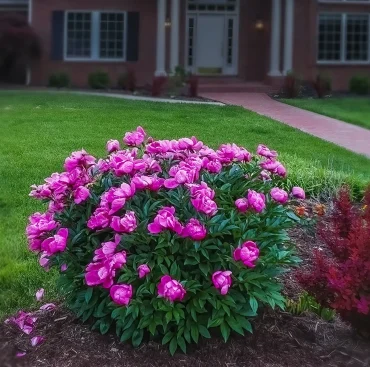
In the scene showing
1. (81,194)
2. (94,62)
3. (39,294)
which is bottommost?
(39,294)

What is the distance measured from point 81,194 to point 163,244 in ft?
1.91

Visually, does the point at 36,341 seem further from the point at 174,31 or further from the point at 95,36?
the point at 95,36

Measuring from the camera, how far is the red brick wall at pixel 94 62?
23.0 meters

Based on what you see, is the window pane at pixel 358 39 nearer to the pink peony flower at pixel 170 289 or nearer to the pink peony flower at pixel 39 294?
the pink peony flower at pixel 39 294

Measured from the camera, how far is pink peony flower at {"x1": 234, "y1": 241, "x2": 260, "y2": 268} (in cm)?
387

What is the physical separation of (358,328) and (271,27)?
2005 cm

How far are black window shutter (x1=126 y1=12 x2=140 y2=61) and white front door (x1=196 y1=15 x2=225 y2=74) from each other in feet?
6.93

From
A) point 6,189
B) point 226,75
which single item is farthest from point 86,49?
point 6,189

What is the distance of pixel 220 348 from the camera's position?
13.5ft

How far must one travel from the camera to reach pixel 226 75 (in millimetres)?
24391

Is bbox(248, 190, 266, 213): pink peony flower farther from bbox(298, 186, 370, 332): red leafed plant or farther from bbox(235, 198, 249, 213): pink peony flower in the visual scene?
bbox(298, 186, 370, 332): red leafed plant

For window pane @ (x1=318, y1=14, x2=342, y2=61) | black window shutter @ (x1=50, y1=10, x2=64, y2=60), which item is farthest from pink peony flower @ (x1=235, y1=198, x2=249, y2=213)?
window pane @ (x1=318, y1=14, x2=342, y2=61)

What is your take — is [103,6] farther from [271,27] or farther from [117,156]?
[117,156]

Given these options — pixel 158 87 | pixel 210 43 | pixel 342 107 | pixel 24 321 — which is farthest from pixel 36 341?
pixel 210 43
